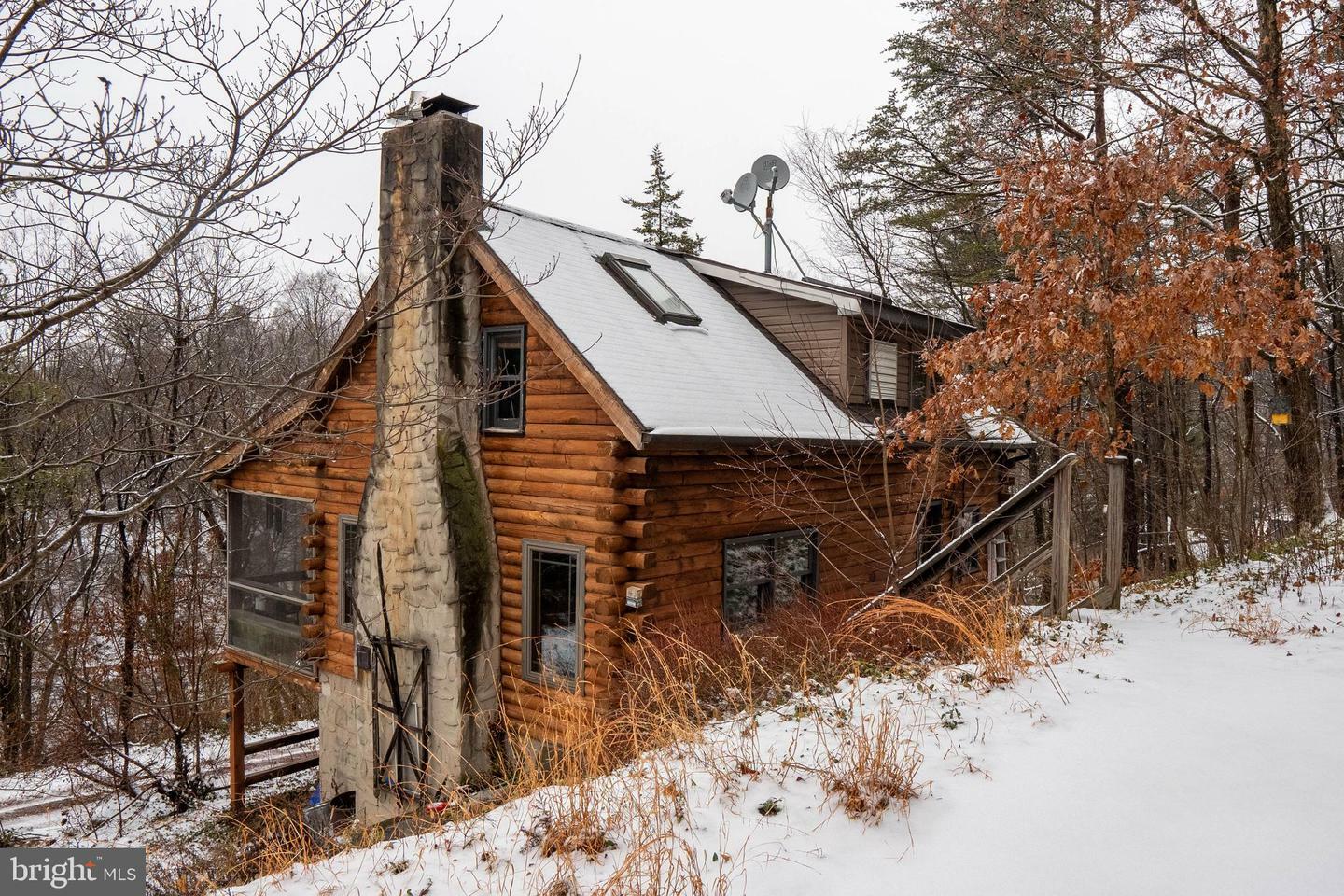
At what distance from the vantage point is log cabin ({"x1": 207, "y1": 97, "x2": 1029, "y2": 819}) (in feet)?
31.4

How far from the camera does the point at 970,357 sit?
9547 mm

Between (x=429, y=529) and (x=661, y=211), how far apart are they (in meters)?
27.7

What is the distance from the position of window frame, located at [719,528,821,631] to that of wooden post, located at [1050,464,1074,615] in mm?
3717

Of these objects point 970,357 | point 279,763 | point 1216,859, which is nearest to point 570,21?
point 970,357

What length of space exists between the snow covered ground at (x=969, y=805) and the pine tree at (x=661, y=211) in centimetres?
3132

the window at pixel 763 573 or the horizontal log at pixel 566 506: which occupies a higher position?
the horizontal log at pixel 566 506

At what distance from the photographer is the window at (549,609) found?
10.1 meters

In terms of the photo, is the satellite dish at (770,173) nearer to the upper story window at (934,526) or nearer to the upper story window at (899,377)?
the upper story window at (899,377)

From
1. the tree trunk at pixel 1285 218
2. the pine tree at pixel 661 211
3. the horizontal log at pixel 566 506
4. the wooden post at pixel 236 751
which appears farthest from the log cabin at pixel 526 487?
the pine tree at pixel 661 211

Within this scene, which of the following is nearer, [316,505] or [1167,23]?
[1167,23]

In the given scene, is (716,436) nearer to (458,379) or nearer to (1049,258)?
(458,379)

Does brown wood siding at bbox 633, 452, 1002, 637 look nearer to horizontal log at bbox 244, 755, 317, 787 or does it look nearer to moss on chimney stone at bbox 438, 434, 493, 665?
moss on chimney stone at bbox 438, 434, 493, 665

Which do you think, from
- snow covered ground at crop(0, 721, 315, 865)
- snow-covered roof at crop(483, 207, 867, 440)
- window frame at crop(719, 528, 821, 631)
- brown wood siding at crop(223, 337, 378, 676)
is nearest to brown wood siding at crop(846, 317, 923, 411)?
snow-covered roof at crop(483, 207, 867, 440)

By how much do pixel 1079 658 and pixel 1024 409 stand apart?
16.8 feet
